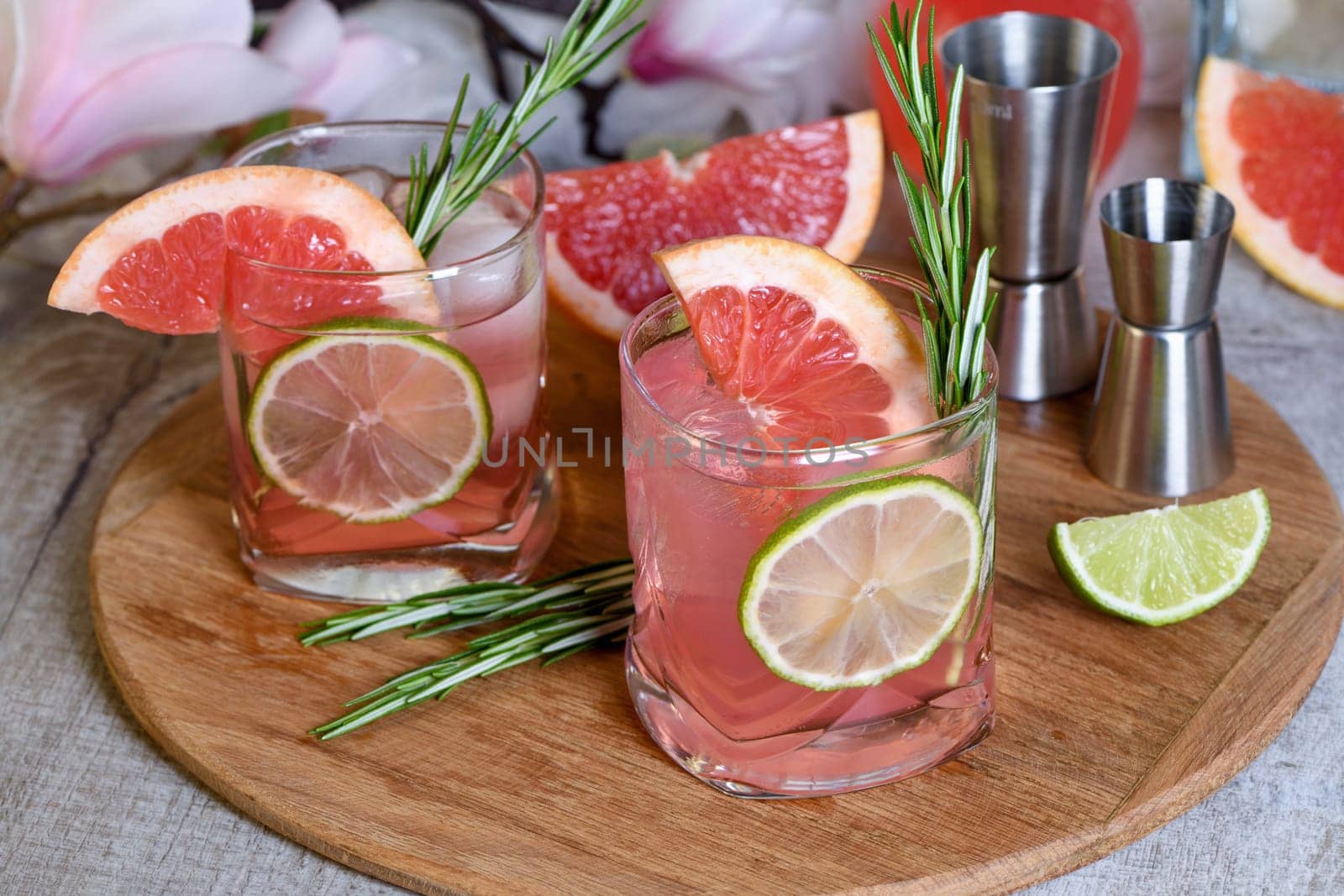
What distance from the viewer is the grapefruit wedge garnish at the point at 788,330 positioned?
3.54ft

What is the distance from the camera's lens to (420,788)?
1099mm

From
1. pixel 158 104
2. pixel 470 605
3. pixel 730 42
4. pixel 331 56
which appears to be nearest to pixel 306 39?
pixel 331 56

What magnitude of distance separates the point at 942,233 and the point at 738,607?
12.1 inches

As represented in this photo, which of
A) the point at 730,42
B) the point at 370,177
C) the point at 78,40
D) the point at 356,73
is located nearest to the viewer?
the point at 370,177

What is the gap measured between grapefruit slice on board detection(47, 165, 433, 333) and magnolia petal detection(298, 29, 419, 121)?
0.62 m

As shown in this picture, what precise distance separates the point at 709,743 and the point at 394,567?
1.18 feet

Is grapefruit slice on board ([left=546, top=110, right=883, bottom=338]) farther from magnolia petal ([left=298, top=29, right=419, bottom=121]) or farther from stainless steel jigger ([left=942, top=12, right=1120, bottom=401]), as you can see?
magnolia petal ([left=298, top=29, right=419, bottom=121])

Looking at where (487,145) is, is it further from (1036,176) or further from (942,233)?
(1036,176)

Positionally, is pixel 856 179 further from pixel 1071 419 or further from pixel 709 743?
pixel 709 743

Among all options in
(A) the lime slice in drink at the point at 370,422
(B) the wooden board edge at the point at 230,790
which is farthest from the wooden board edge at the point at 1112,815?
(A) the lime slice in drink at the point at 370,422

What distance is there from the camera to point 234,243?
119 centimetres

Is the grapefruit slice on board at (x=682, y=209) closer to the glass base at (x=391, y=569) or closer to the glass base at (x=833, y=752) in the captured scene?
the glass base at (x=391, y=569)

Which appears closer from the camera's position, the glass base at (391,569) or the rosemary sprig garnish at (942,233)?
the rosemary sprig garnish at (942,233)

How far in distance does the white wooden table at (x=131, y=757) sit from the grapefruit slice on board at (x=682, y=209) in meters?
0.46
